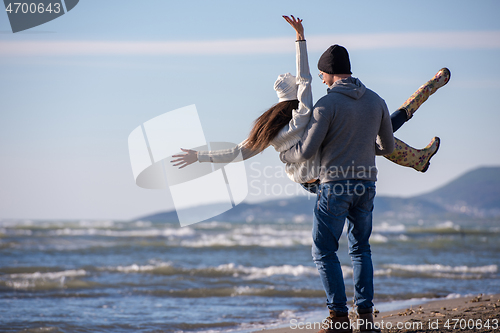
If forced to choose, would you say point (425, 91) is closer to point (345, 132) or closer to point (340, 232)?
point (345, 132)

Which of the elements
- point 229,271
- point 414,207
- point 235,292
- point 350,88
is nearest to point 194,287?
point 235,292

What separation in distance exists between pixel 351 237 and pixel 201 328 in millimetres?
2360

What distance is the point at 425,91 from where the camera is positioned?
10.9ft

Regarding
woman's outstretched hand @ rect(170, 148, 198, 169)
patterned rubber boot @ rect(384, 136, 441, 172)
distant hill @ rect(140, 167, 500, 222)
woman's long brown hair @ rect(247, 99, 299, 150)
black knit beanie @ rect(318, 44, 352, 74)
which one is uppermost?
black knit beanie @ rect(318, 44, 352, 74)

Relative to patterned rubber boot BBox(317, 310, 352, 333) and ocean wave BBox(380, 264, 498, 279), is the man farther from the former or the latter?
ocean wave BBox(380, 264, 498, 279)

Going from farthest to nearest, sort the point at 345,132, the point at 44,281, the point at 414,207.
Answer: the point at 414,207
the point at 44,281
the point at 345,132

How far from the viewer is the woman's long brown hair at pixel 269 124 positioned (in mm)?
2619

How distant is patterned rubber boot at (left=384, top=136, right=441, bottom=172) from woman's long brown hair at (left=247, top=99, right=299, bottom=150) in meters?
0.98

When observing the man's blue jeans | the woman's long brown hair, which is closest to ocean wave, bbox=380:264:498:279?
the man's blue jeans

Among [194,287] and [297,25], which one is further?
[194,287]

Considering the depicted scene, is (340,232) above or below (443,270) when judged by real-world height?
above

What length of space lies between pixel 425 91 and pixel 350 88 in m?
1.15

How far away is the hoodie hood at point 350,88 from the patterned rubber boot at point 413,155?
0.87m

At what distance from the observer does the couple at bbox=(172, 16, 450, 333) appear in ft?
8.08
